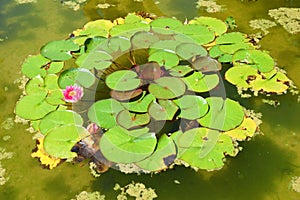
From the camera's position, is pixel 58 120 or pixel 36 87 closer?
pixel 58 120

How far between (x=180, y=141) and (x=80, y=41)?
0.98m

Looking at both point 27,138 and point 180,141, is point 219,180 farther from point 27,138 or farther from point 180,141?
point 27,138

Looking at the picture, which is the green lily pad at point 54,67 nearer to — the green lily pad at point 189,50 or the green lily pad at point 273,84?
the green lily pad at point 189,50

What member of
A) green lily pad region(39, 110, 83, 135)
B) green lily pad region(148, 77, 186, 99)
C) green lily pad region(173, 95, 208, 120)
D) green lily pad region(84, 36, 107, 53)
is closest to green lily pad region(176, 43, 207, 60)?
green lily pad region(148, 77, 186, 99)

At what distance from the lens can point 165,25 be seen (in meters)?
2.42

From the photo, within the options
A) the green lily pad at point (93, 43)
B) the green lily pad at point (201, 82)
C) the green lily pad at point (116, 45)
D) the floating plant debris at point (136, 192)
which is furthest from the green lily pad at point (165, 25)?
the floating plant debris at point (136, 192)

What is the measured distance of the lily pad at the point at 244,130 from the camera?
1.82 meters

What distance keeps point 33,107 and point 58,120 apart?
0.18 meters

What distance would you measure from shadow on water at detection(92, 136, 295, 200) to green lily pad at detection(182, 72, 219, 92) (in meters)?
0.41

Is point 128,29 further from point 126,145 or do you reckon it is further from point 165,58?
point 126,145

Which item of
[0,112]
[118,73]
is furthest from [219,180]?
[0,112]

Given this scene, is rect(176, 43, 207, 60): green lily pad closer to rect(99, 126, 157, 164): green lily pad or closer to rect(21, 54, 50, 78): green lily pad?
rect(99, 126, 157, 164): green lily pad

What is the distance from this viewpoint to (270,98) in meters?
2.03

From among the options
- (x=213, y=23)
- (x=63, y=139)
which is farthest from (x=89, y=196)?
(x=213, y=23)
